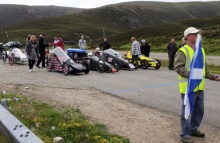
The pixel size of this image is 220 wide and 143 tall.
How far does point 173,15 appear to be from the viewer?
18575 centimetres

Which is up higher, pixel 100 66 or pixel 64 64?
pixel 64 64

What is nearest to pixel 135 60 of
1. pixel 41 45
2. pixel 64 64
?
pixel 64 64

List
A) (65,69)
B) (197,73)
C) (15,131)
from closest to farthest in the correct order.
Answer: (15,131)
(197,73)
(65,69)

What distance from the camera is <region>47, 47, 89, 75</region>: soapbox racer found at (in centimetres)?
1523

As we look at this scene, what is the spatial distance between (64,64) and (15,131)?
11833 millimetres

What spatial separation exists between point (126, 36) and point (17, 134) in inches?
2979

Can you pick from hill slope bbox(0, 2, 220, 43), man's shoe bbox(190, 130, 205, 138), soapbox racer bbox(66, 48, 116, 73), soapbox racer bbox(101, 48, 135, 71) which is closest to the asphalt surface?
man's shoe bbox(190, 130, 205, 138)

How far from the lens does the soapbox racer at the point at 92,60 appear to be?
16.4 m

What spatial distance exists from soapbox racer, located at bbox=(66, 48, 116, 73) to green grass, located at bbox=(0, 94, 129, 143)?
878 cm

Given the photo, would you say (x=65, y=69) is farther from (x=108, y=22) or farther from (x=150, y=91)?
(x=108, y=22)

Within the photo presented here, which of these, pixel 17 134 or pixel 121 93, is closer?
pixel 17 134

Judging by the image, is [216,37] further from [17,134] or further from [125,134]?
[17,134]

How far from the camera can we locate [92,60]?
681 inches

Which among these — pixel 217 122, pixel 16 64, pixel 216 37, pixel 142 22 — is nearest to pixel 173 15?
pixel 142 22
